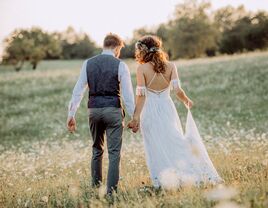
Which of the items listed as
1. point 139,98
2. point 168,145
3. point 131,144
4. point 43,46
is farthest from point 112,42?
point 43,46

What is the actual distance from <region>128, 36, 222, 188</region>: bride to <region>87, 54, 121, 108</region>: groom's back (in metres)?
0.36

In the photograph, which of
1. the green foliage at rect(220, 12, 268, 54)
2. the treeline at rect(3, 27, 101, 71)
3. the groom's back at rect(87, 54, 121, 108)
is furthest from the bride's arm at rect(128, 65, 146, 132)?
the green foliage at rect(220, 12, 268, 54)

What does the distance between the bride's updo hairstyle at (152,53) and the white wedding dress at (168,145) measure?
34 cm

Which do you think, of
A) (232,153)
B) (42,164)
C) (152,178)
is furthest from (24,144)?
(152,178)

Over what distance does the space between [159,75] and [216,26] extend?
61.4 metres

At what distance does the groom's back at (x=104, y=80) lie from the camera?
6.93m

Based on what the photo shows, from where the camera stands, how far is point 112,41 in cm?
706

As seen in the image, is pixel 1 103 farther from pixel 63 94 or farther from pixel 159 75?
pixel 159 75

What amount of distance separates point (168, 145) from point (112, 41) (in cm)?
171

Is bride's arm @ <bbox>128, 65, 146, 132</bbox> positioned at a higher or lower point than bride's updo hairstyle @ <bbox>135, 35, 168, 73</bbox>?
lower

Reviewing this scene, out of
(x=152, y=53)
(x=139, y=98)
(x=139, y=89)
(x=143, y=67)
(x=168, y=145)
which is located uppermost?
(x=152, y=53)

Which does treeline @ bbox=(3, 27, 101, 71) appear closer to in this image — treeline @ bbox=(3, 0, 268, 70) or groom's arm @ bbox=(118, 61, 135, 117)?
treeline @ bbox=(3, 0, 268, 70)

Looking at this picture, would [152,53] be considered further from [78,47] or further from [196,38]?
[78,47]

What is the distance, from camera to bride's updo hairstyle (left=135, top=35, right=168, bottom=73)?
23.3 feet
